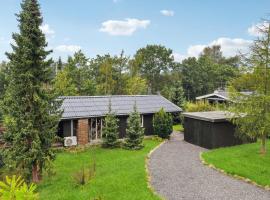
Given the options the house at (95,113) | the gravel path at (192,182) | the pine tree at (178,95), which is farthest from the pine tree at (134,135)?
the pine tree at (178,95)

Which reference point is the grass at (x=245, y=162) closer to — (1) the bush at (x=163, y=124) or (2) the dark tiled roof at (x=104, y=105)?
(1) the bush at (x=163, y=124)

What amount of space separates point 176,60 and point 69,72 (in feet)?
116

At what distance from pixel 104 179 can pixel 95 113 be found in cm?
1154

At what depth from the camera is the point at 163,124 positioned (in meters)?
26.9

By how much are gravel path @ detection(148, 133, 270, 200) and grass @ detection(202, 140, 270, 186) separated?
742 millimetres

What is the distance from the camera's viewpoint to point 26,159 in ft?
48.5

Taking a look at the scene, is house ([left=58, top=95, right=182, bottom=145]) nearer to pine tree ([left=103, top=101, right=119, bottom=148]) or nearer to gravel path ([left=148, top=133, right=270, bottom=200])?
pine tree ([left=103, top=101, right=119, bottom=148])

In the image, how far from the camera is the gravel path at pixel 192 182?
12.3m

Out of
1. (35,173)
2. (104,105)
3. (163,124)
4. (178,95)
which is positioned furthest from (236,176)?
(178,95)

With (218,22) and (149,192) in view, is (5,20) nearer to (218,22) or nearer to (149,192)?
(149,192)

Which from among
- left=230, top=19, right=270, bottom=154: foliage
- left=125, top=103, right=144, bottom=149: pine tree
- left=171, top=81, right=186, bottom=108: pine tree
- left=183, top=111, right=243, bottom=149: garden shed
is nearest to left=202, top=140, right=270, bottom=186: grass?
left=183, top=111, right=243, bottom=149: garden shed

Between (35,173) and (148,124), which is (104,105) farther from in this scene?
(35,173)

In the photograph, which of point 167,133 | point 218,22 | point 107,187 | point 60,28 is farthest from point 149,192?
point 218,22

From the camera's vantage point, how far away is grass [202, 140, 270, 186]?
1466cm
